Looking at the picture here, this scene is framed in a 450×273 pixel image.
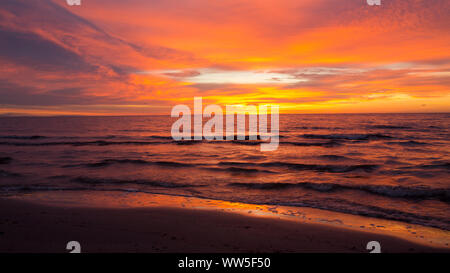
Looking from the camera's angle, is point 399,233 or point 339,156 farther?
point 339,156

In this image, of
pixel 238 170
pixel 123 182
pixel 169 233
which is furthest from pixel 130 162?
pixel 169 233

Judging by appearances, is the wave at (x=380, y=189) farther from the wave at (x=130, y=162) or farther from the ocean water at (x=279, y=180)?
the wave at (x=130, y=162)

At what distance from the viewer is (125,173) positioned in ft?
49.0

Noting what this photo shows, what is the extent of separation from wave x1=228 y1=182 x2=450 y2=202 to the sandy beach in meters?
4.41

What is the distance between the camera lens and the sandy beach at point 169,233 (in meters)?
5.69

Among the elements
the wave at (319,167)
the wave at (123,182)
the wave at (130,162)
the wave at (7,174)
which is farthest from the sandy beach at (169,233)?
the wave at (319,167)

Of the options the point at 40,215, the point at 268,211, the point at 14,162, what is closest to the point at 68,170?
the point at 14,162

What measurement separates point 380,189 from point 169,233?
9.50m

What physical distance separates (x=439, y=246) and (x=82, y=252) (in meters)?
8.11

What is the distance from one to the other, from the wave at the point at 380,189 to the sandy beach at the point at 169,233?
4412mm

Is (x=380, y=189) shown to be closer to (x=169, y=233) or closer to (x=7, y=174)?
(x=169, y=233)

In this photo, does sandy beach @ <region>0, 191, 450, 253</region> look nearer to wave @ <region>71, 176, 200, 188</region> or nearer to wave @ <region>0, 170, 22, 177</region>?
wave @ <region>71, 176, 200, 188</region>
